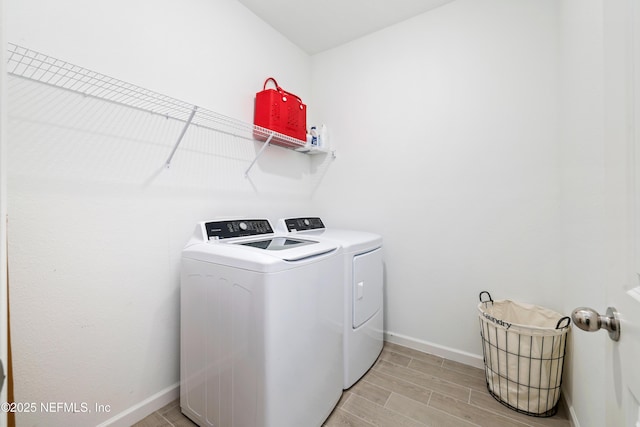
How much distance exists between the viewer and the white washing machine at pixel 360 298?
1.62m

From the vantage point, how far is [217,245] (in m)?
1.39

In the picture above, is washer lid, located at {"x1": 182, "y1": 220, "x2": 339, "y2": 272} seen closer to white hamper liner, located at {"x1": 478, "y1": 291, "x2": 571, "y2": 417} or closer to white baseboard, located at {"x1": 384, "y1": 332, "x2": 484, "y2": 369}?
white hamper liner, located at {"x1": 478, "y1": 291, "x2": 571, "y2": 417}

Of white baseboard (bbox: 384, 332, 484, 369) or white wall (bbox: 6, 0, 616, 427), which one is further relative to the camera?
white baseboard (bbox: 384, 332, 484, 369)

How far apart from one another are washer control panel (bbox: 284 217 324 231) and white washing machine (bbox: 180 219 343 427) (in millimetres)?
572

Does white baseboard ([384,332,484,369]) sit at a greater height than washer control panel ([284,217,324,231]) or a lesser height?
lesser

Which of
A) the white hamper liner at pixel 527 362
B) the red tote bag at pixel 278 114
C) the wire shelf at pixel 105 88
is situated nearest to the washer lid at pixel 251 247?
the wire shelf at pixel 105 88

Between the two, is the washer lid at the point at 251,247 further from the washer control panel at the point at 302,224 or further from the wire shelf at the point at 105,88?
the wire shelf at the point at 105,88

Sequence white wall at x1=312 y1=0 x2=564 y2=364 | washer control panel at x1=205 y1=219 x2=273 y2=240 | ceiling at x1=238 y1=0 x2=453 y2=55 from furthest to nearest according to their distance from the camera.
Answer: ceiling at x1=238 y1=0 x2=453 y2=55 → white wall at x1=312 y1=0 x2=564 y2=364 → washer control panel at x1=205 y1=219 x2=273 y2=240

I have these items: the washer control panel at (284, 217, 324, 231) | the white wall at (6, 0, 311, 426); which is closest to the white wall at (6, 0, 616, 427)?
the white wall at (6, 0, 311, 426)

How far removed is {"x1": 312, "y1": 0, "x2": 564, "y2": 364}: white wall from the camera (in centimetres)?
167

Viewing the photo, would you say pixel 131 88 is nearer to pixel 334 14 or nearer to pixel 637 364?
pixel 334 14

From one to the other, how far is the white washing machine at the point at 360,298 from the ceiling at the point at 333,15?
5.40ft

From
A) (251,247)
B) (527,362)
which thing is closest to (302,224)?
(251,247)

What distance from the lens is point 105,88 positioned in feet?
4.28
